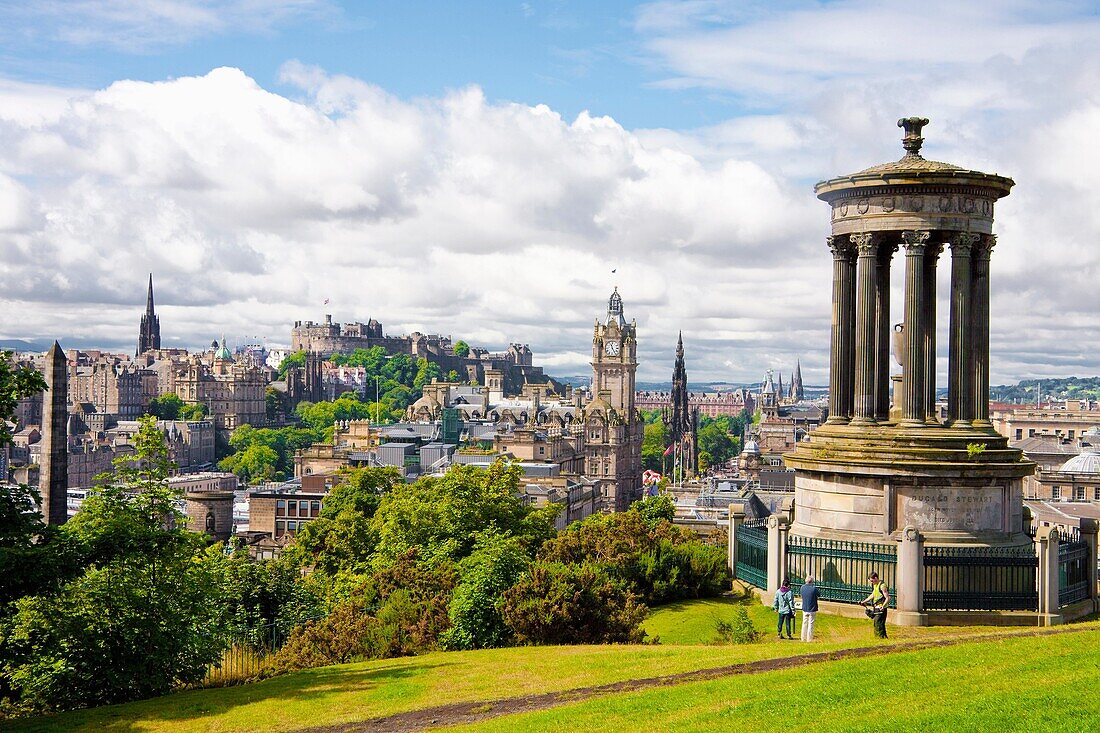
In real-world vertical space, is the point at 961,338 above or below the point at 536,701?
above

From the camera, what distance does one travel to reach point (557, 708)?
1920 cm

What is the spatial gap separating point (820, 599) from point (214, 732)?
1370cm

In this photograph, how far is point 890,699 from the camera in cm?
1703

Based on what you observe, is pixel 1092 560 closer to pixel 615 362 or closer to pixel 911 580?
pixel 911 580

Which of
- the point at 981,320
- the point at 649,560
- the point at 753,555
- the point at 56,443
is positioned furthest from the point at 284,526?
the point at 981,320

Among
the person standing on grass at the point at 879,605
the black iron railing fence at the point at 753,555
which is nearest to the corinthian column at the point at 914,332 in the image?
the person standing on grass at the point at 879,605

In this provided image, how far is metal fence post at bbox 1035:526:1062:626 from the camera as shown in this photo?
26250 millimetres

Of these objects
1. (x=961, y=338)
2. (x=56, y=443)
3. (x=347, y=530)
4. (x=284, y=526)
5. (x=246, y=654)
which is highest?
(x=961, y=338)

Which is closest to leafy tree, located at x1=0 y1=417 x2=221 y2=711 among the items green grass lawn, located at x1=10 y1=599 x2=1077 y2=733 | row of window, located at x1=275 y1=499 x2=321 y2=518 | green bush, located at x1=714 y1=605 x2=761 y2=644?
green grass lawn, located at x1=10 y1=599 x2=1077 y2=733

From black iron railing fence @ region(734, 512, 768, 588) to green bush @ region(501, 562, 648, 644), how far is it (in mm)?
3821

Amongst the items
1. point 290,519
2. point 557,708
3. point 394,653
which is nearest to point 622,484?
point 290,519

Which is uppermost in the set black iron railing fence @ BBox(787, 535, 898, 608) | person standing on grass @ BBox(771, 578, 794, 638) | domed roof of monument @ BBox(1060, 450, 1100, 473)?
black iron railing fence @ BBox(787, 535, 898, 608)

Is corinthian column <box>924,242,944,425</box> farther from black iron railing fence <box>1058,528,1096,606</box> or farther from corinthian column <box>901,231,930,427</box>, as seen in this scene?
black iron railing fence <box>1058,528,1096,606</box>

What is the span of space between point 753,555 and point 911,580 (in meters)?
5.71
